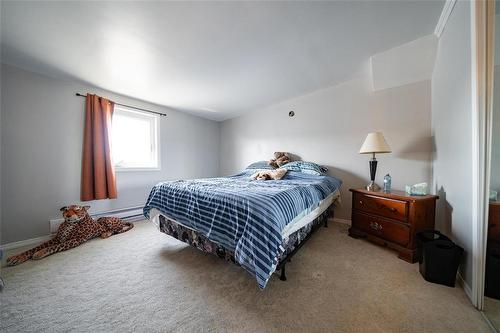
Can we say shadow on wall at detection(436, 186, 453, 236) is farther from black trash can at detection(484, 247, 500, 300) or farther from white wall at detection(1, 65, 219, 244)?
white wall at detection(1, 65, 219, 244)

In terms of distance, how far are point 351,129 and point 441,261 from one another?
6.20ft

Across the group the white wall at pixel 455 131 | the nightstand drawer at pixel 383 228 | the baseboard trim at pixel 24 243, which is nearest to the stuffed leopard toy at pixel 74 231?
the baseboard trim at pixel 24 243

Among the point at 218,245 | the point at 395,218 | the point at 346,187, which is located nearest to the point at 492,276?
the point at 395,218

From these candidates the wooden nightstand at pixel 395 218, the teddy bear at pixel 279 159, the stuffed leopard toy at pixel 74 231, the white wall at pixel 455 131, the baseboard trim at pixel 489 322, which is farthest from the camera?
the teddy bear at pixel 279 159

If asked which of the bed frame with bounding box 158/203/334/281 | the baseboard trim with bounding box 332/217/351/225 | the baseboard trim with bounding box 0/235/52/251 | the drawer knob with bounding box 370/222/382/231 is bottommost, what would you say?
the baseboard trim with bounding box 0/235/52/251

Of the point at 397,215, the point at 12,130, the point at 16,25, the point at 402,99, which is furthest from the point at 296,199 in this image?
the point at 12,130

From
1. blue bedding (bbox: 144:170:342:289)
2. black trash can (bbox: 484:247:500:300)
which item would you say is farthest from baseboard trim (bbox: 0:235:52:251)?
black trash can (bbox: 484:247:500:300)

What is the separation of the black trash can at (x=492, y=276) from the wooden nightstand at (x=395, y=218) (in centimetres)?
44

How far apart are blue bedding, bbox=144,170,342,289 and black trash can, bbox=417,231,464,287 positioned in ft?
2.97

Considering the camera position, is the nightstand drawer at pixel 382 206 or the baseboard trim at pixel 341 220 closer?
the nightstand drawer at pixel 382 206

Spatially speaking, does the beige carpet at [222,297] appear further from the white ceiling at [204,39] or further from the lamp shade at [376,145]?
the white ceiling at [204,39]

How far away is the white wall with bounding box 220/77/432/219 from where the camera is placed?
2143mm

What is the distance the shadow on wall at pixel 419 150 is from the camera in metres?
2.09

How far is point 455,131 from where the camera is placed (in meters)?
1.39
